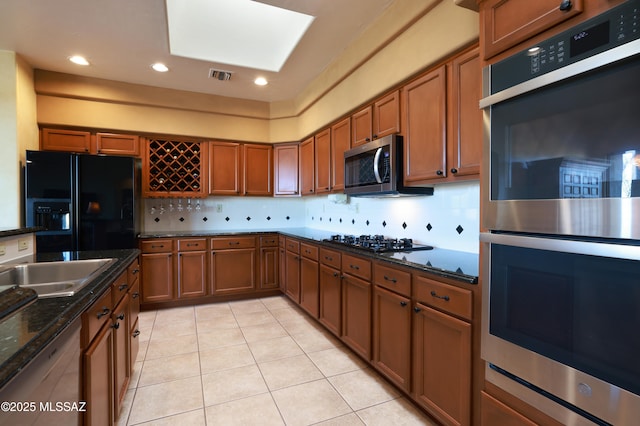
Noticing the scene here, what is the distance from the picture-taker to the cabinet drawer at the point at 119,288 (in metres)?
1.64

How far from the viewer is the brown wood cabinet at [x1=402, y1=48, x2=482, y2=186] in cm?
186

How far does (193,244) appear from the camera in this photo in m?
4.01

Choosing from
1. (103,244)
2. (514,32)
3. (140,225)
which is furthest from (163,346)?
(514,32)

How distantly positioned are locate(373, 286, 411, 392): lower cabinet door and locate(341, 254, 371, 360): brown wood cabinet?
0.30ft

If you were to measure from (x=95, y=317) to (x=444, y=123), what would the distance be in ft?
7.13

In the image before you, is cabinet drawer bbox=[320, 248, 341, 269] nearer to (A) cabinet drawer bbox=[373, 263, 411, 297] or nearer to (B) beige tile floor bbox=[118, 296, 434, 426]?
(A) cabinet drawer bbox=[373, 263, 411, 297]

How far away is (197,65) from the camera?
11.2 ft

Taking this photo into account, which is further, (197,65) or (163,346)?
(197,65)

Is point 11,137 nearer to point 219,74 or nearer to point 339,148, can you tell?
point 219,74

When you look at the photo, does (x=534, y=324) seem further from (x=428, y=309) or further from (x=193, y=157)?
(x=193, y=157)

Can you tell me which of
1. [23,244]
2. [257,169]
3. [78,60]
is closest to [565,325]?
[23,244]

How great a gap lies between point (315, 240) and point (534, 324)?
2.21m

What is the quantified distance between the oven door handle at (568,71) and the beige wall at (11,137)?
4.07 meters

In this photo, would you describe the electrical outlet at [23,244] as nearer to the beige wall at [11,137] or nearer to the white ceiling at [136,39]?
the beige wall at [11,137]
